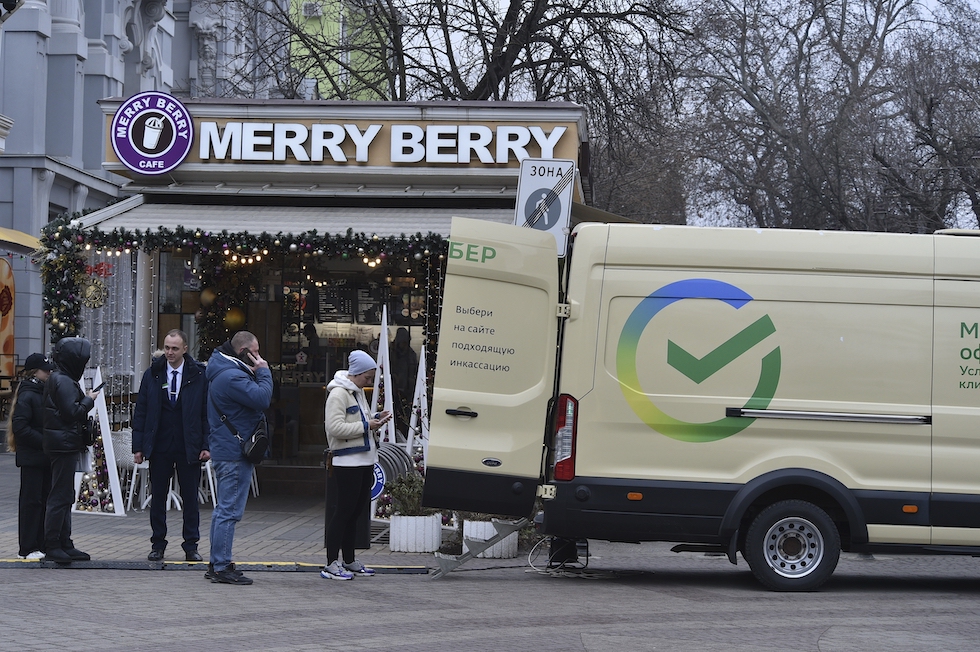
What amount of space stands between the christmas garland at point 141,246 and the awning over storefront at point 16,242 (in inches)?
199

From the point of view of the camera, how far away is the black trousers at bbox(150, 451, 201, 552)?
355 inches

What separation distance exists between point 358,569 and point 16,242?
37.7ft

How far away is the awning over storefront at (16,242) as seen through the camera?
1742 centimetres

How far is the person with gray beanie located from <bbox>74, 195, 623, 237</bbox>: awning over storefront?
397cm

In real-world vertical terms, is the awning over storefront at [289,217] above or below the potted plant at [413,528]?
above

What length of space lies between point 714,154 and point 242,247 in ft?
85.3

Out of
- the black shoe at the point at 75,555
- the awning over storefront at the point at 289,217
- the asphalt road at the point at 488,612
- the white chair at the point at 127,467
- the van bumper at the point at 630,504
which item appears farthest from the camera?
the awning over storefront at the point at 289,217

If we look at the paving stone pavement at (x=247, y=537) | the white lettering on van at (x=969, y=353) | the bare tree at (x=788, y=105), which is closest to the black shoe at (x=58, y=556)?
the paving stone pavement at (x=247, y=537)

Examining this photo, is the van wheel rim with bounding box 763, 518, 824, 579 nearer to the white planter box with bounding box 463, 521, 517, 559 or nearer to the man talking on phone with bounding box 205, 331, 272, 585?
the white planter box with bounding box 463, 521, 517, 559

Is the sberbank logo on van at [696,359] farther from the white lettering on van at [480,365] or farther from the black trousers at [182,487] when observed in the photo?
the black trousers at [182,487]

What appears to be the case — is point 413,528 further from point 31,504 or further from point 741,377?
point 741,377

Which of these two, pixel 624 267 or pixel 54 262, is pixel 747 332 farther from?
pixel 54 262

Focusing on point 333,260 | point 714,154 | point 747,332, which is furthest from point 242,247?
point 714,154

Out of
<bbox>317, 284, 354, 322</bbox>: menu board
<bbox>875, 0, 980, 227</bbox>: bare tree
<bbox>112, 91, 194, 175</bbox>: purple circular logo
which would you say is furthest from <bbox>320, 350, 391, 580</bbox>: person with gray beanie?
<bbox>875, 0, 980, 227</bbox>: bare tree
